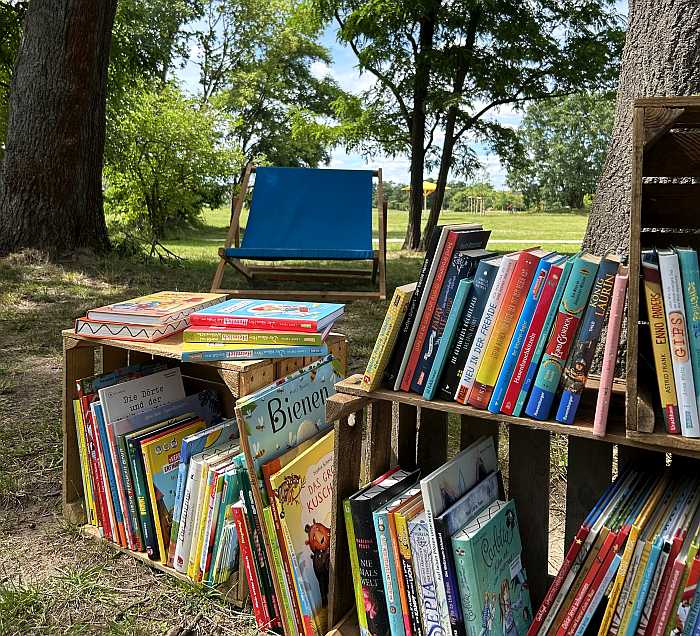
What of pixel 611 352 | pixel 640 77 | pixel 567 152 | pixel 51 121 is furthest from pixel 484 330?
pixel 567 152

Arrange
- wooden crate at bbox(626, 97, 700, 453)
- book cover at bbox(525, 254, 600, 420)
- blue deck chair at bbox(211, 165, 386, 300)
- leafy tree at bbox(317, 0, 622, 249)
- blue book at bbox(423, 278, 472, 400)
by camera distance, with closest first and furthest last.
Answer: wooden crate at bbox(626, 97, 700, 453) → book cover at bbox(525, 254, 600, 420) → blue book at bbox(423, 278, 472, 400) → blue deck chair at bbox(211, 165, 386, 300) → leafy tree at bbox(317, 0, 622, 249)

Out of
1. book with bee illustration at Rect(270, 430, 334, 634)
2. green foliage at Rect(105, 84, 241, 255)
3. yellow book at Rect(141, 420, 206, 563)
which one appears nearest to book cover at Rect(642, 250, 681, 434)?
book with bee illustration at Rect(270, 430, 334, 634)

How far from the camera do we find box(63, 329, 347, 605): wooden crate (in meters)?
1.56

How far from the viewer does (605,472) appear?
1438 millimetres

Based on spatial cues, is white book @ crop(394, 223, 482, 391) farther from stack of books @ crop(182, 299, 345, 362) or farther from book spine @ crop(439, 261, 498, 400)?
stack of books @ crop(182, 299, 345, 362)

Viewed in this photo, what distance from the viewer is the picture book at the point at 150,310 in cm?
178

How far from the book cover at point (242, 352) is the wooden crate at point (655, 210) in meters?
0.74

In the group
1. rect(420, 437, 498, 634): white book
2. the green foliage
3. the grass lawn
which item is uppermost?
the green foliage

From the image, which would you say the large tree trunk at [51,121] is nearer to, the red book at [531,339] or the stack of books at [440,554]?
the stack of books at [440,554]

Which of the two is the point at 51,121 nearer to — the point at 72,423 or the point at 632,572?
the point at 72,423

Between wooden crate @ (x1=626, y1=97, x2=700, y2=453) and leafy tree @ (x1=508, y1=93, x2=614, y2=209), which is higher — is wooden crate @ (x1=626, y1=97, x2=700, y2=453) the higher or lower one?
the lower one

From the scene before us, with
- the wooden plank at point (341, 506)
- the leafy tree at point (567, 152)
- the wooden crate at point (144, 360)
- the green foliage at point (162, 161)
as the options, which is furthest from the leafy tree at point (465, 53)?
the leafy tree at point (567, 152)

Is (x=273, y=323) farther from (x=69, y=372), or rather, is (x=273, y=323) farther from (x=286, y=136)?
(x=286, y=136)

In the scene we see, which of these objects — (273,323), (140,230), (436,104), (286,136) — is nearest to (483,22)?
(436,104)
